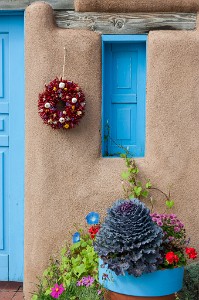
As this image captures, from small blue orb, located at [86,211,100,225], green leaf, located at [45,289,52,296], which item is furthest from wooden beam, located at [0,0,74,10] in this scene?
green leaf, located at [45,289,52,296]

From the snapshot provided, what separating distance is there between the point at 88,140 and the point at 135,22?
3.54 ft

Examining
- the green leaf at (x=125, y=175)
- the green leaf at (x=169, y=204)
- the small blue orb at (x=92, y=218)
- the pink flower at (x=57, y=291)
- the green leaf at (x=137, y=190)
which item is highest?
the green leaf at (x=125, y=175)

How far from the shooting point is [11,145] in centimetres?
520

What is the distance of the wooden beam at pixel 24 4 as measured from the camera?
486cm

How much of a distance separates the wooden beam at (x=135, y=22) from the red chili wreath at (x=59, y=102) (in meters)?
0.58

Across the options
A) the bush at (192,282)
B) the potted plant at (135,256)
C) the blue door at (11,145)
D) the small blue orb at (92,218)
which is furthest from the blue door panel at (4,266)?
the bush at (192,282)

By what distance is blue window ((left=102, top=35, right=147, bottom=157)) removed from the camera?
491 centimetres

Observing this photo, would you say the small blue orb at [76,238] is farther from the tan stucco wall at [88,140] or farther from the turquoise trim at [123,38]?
the turquoise trim at [123,38]

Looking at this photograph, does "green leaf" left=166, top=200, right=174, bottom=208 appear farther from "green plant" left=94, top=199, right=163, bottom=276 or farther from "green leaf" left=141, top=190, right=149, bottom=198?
"green plant" left=94, top=199, right=163, bottom=276

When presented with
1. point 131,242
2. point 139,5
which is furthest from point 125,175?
point 139,5

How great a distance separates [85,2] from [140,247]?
216 cm

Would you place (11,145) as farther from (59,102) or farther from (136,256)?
(136,256)

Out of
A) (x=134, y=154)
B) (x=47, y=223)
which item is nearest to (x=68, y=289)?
(x=47, y=223)

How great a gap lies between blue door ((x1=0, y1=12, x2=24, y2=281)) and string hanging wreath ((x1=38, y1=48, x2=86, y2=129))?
1.84 ft
